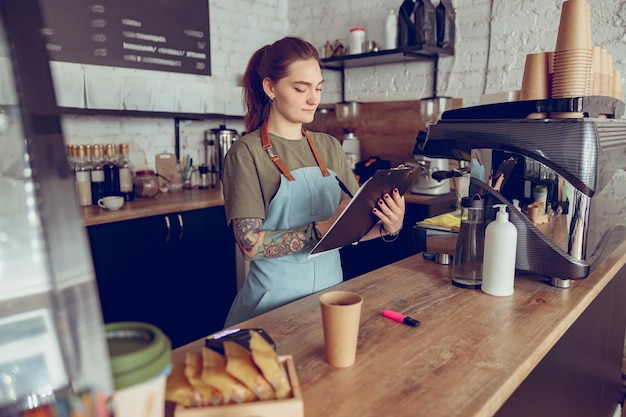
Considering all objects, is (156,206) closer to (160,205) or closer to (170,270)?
(160,205)

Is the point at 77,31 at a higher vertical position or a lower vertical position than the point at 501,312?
higher

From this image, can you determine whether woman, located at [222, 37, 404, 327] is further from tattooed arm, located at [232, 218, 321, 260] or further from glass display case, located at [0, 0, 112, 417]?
glass display case, located at [0, 0, 112, 417]

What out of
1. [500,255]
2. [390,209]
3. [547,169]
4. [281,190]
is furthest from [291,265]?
[547,169]

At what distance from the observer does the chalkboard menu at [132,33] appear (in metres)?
2.96

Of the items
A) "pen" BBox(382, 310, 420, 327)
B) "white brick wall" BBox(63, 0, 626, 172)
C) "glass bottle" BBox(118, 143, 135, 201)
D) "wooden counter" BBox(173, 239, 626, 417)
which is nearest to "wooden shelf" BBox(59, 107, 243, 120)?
"white brick wall" BBox(63, 0, 626, 172)

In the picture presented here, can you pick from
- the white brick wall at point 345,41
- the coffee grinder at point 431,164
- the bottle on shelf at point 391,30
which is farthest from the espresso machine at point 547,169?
the bottle on shelf at point 391,30

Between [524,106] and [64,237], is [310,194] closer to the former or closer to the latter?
[524,106]

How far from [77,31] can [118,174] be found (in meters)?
0.90

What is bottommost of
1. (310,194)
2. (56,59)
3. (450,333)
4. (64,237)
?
(450,333)

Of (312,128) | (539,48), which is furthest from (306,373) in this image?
(312,128)

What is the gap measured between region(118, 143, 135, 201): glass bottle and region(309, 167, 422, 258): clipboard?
202 centimetres

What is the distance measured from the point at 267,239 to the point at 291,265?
15 cm

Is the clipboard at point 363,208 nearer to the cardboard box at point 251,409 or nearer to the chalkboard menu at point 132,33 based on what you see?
the cardboard box at point 251,409

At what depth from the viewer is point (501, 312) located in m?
1.25
